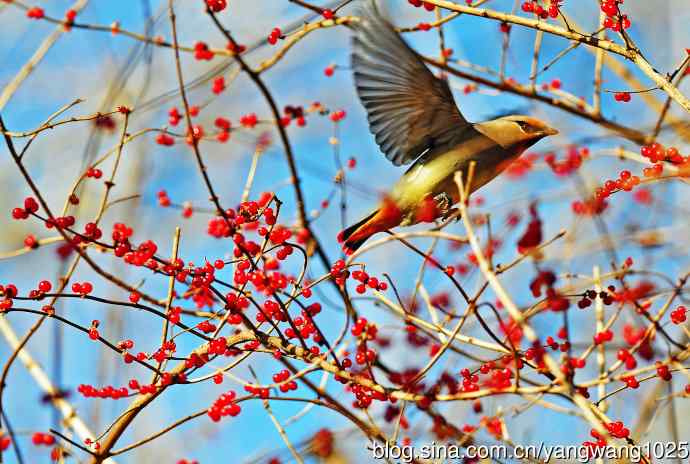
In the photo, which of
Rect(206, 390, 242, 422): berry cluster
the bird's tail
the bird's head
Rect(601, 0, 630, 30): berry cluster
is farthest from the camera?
the bird's head

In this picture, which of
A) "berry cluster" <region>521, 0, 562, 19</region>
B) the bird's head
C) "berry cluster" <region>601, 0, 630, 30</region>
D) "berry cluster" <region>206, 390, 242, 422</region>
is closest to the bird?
the bird's head

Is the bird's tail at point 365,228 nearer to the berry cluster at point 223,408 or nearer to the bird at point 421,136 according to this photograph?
the bird at point 421,136

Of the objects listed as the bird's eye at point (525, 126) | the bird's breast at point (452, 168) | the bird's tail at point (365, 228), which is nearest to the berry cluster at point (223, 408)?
the bird's tail at point (365, 228)

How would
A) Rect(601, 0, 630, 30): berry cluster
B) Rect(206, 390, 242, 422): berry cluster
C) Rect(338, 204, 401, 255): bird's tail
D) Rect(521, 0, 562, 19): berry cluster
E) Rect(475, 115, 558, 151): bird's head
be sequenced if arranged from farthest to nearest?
Rect(475, 115, 558, 151): bird's head < Rect(338, 204, 401, 255): bird's tail < Rect(521, 0, 562, 19): berry cluster < Rect(601, 0, 630, 30): berry cluster < Rect(206, 390, 242, 422): berry cluster

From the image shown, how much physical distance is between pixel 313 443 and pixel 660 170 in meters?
1.47

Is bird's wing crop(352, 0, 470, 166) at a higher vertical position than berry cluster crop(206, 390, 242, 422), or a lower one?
higher

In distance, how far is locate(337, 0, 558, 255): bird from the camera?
11.6 feet

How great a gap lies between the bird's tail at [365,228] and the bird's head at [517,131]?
671mm

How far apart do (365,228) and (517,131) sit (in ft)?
3.09

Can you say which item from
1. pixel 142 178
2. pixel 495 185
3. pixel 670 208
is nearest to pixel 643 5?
pixel 495 185

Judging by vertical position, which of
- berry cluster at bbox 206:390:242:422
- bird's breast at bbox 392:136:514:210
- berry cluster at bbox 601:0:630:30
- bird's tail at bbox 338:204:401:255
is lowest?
berry cluster at bbox 206:390:242:422

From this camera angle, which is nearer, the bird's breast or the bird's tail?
the bird's tail

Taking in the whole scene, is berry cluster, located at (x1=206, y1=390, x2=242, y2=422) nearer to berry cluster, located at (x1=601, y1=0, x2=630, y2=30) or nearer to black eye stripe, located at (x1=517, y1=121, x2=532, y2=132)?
berry cluster, located at (x1=601, y1=0, x2=630, y2=30)

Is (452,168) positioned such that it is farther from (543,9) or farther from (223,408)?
(223,408)
